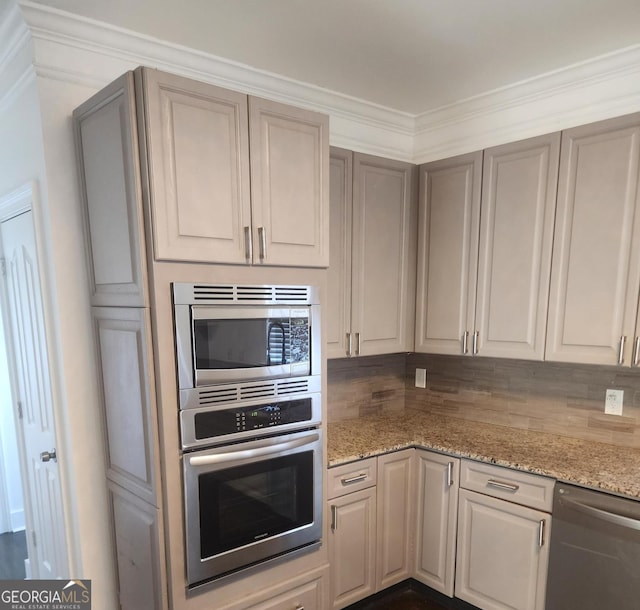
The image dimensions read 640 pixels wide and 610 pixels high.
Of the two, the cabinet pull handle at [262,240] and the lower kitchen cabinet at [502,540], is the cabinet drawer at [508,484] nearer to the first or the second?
the lower kitchen cabinet at [502,540]

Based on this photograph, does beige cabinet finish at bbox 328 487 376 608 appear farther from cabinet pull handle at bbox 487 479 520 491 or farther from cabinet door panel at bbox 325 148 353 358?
cabinet door panel at bbox 325 148 353 358

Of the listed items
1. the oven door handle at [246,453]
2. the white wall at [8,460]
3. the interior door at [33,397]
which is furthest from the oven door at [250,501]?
the white wall at [8,460]

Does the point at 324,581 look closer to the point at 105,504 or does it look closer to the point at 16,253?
the point at 105,504

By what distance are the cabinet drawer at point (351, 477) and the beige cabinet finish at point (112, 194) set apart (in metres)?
1.23

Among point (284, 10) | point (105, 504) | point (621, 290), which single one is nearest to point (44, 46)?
point (284, 10)

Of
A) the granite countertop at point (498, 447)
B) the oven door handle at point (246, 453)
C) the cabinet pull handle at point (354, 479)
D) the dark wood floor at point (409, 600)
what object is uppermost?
the oven door handle at point (246, 453)

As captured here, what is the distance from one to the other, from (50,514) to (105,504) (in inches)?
18.6

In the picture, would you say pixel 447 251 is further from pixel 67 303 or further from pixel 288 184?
pixel 67 303

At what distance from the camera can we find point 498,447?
2154mm

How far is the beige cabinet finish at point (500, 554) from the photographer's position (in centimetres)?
189

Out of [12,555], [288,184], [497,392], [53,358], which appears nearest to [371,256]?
[288,184]

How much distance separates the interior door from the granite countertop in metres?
1.32

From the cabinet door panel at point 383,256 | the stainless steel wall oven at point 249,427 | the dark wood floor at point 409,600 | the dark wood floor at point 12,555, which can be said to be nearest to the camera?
the stainless steel wall oven at point 249,427

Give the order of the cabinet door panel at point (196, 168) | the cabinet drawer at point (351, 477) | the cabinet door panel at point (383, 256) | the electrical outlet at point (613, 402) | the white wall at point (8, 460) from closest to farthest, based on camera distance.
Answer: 1. the cabinet door panel at point (196, 168)
2. the cabinet drawer at point (351, 477)
3. the electrical outlet at point (613, 402)
4. the cabinet door panel at point (383, 256)
5. the white wall at point (8, 460)
